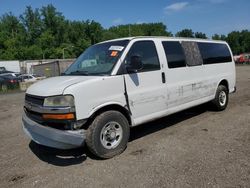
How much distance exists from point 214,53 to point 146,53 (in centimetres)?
293

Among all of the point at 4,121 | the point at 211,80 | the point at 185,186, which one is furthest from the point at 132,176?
the point at 4,121

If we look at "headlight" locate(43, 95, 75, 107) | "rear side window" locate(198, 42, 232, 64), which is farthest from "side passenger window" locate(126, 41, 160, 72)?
"rear side window" locate(198, 42, 232, 64)

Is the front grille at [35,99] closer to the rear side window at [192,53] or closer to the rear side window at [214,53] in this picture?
the rear side window at [192,53]

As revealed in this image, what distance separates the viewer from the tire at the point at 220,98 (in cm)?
761

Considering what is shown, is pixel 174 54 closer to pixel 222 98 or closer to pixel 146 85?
pixel 146 85

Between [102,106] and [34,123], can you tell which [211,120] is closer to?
[102,106]

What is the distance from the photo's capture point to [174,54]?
6047 mm

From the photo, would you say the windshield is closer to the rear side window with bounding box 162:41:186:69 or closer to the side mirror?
the side mirror

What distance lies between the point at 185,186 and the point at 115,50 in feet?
8.80

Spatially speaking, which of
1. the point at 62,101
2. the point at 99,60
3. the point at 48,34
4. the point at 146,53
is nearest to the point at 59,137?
the point at 62,101

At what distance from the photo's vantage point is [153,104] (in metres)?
5.41

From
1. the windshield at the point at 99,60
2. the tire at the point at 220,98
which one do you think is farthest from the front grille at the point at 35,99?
the tire at the point at 220,98

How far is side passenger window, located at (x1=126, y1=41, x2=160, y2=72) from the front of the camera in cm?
523

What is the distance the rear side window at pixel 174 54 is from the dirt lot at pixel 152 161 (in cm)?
147
